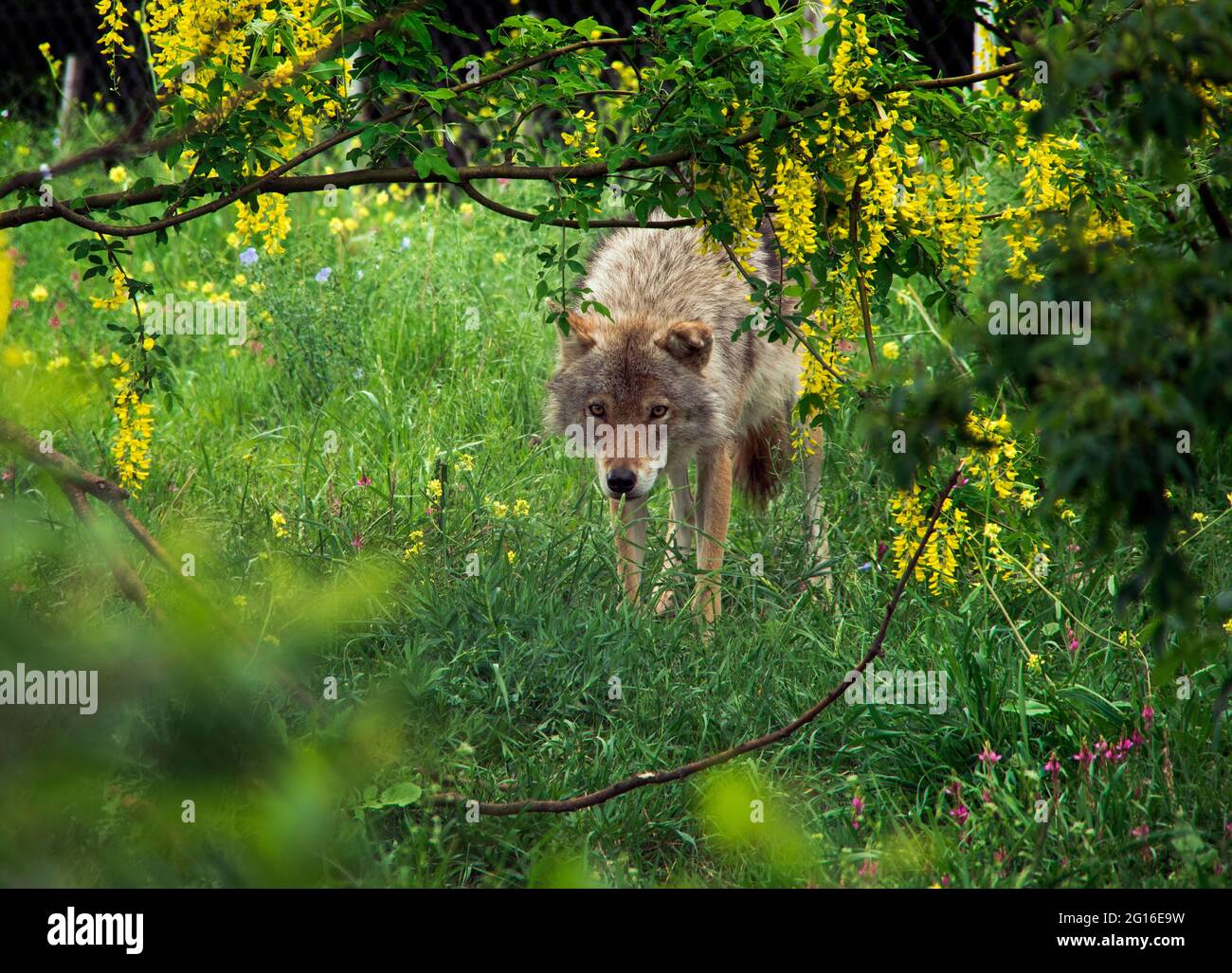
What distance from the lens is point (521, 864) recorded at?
304 cm

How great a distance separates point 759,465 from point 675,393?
2.57 feet

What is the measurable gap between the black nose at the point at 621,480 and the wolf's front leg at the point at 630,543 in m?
0.04

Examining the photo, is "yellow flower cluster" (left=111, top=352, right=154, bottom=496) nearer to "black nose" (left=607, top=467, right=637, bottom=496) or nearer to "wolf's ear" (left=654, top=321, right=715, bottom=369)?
"black nose" (left=607, top=467, right=637, bottom=496)

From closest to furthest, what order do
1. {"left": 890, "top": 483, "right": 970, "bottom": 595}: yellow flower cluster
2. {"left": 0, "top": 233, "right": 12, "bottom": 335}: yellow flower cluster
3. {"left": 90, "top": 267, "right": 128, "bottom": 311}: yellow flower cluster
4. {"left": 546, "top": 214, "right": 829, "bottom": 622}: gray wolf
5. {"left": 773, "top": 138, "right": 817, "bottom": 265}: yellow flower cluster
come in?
{"left": 0, "top": 233, "right": 12, "bottom": 335}: yellow flower cluster, {"left": 773, "top": 138, "right": 817, "bottom": 265}: yellow flower cluster, {"left": 90, "top": 267, "right": 128, "bottom": 311}: yellow flower cluster, {"left": 890, "top": 483, "right": 970, "bottom": 595}: yellow flower cluster, {"left": 546, "top": 214, "right": 829, "bottom": 622}: gray wolf

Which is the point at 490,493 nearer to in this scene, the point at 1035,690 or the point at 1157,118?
the point at 1035,690

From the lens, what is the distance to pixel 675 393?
519 cm

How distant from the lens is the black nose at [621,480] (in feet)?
15.8

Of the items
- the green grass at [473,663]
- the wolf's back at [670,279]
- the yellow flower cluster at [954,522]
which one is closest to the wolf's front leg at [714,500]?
the green grass at [473,663]

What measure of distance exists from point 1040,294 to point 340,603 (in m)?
1.12

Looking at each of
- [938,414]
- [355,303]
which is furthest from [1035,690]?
[355,303]

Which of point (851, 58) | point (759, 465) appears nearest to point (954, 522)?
point (851, 58)

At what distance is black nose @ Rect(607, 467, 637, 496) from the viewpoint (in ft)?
15.8

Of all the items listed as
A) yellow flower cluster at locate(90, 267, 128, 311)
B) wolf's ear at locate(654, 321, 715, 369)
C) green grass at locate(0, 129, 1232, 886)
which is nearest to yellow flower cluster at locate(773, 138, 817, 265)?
green grass at locate(0, 129, 1232, 886)

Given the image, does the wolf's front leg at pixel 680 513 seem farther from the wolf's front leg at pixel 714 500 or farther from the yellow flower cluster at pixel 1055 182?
the yellow flower cluster at pixel 1055 182
